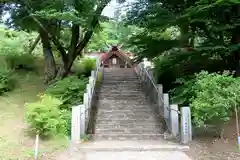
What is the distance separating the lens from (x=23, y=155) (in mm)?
8117

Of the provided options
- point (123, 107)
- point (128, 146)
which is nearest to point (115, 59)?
point (123, 107)

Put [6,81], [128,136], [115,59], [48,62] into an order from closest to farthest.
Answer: [128,136]
[6,81]
[48,62]
[115,59]

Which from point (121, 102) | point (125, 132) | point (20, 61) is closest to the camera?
point (125, 132)

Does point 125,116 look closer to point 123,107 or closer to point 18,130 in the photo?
point 123,107

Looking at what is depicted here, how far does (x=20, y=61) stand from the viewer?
1831 centimetres

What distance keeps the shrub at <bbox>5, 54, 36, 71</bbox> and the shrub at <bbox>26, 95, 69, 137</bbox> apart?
8474mm

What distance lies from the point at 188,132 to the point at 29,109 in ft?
17.2

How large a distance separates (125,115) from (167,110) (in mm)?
1954

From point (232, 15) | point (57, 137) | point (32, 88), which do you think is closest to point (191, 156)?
point (57, 137)

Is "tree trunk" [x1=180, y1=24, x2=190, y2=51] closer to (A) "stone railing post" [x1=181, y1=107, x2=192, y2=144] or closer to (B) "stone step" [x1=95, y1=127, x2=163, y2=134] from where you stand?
(A) "stone railing post" [x1=181, y1=107, x2=192, y2=144]

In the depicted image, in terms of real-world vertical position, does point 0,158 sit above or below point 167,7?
below

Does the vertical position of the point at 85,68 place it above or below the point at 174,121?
above

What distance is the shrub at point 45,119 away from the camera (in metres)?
9.52

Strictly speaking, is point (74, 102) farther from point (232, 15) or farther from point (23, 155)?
point (232, 15)
